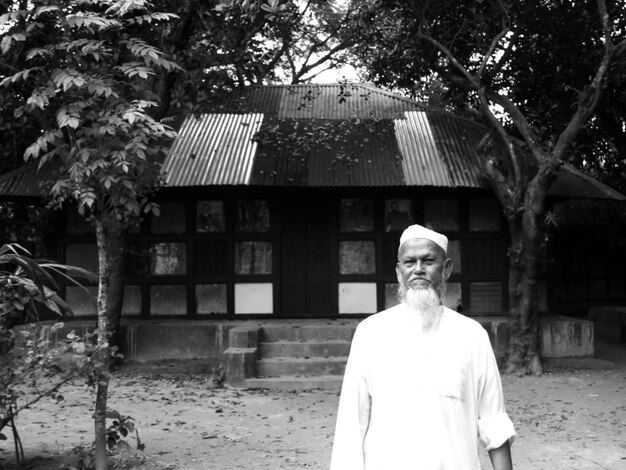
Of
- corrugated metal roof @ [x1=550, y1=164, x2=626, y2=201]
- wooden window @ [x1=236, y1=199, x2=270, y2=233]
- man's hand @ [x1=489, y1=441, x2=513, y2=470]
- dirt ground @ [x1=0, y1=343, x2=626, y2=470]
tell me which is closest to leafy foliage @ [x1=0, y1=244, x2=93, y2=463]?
dirt ground @ [x1=0, y1=343, x2=626, y2=470]

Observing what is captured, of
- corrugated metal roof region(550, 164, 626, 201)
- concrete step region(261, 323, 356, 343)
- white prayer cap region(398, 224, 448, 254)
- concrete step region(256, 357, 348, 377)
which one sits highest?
corrugated metal roof region(550, 164, 626, 201)

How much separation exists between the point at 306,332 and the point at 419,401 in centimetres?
853

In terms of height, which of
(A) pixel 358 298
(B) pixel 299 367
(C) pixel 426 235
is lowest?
(B) pixel 299 367

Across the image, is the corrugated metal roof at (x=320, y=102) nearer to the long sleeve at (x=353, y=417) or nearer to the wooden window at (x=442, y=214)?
the wooden window at (x=442, y=214)

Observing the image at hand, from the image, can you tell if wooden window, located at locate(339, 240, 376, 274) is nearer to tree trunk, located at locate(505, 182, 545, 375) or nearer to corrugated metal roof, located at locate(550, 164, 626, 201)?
tree trunk, located at locate(505, 182, 545, 375)

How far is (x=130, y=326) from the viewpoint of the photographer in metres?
12.2

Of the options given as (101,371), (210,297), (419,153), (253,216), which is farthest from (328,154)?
(101,371)

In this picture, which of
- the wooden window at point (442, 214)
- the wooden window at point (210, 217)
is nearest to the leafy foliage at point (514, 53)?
the wooden window at point (442, 214)

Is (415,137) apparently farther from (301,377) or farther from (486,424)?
(486,424)

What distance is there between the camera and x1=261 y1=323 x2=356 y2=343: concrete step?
11594 millimetres

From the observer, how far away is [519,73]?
47.3 ft

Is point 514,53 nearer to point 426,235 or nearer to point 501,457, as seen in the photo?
point 426,235

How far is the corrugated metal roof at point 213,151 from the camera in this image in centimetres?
1194

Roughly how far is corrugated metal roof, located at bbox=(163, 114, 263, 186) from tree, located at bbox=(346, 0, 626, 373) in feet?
9.05
